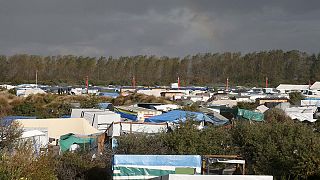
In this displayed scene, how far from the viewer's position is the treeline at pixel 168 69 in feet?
311

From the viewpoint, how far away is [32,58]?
104 m

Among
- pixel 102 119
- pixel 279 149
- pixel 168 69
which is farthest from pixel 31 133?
pixel 168 69


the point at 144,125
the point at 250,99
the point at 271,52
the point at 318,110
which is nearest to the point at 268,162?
the point at 144,125

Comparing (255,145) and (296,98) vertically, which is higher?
(255,145)

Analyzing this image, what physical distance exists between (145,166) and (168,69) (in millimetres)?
89420

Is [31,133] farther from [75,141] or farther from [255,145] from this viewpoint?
[255,145]

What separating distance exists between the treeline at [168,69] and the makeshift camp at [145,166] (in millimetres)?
76714

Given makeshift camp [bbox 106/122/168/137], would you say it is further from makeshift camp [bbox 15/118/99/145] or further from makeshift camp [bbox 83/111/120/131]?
makeshift camp [bbox 83/111/120/131]

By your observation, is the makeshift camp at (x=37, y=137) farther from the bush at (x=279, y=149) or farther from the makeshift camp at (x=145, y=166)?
the bush at (x=279, y=149)

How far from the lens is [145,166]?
581 inches

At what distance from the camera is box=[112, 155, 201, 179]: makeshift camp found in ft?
48.2

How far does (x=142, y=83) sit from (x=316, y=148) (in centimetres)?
7984

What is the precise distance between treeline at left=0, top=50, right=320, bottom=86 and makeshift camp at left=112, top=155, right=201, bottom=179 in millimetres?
76714

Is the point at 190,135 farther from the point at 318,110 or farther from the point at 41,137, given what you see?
the point at 318,110
